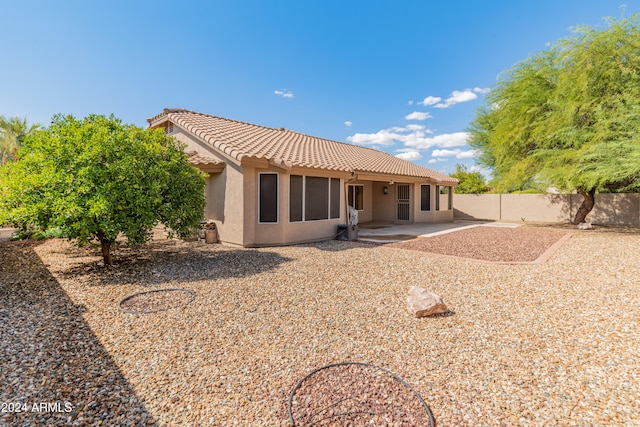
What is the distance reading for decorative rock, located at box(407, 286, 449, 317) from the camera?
4.67 meters

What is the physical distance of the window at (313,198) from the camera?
10984 millimetres

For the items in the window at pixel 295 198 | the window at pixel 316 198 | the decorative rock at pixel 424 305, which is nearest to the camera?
the decorative rock at pixel 424 305

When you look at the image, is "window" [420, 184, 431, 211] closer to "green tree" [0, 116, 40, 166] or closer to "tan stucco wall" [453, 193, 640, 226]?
"tan stucco wall" [453, 193, 640, 226]

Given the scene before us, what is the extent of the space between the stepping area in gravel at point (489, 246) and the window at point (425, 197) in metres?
5.82

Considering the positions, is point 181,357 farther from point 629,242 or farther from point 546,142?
point 546,142

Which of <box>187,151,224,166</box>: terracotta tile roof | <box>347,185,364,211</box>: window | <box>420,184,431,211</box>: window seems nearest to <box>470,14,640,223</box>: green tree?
<box>420,184,431,211</box>: window

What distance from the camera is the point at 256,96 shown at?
18.7 metres

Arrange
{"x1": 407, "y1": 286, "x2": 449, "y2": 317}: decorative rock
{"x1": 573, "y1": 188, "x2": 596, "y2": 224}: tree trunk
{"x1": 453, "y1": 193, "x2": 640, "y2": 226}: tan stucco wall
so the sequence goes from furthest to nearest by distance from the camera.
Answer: {"x1": 453, "y1": 193, "x2": 640, "y2": 226}: tan stucco wall
{"x1": 573, "y1": 188, "x2": 596, "y2": 224}: tree trunk
{"x1": 407, "y1": 286, "x2": 449, "y2": 317}: decorative rock

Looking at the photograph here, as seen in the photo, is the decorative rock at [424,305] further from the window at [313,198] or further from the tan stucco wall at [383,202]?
the tan stucco wall at [383,202]

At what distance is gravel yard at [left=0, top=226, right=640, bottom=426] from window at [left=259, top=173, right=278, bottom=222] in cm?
337

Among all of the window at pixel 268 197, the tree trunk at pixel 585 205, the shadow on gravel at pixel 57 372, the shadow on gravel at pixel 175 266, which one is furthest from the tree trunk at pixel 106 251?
the tree trunk at pixel 585 205

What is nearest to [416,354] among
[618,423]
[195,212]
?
[618,423]

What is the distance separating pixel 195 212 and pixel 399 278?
587 cm

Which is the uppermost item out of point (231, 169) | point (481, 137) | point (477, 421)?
point (481, 137)
